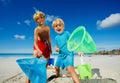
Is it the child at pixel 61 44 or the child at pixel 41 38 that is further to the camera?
the child at pixel 41 38

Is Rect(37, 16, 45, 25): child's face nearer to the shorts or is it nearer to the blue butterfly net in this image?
the shorts

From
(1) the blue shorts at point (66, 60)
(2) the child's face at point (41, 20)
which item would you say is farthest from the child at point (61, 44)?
(2) the child's face at point (41, 20)

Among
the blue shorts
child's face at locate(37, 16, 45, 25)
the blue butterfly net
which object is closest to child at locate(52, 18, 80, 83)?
the blue shorts

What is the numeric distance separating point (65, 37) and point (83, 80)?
0.85m

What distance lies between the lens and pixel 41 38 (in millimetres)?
4570

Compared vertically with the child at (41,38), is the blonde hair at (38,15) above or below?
above

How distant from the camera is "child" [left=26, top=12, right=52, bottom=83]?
14.6 ft

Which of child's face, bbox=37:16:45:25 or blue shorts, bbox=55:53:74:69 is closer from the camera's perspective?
blue shorts, bbox=55:53:74:69

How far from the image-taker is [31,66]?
11.8ft

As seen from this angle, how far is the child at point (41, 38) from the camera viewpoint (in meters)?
4.44

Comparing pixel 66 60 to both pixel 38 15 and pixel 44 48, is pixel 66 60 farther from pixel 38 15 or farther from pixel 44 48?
pixel 38 15

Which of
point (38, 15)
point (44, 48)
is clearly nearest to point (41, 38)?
point (44, 48)

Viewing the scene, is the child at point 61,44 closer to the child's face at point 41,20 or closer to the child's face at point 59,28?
the child's face at point 59,28

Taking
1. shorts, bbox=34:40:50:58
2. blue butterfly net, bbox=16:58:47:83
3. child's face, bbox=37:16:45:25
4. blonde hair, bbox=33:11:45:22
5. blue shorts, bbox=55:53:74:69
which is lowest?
blue butterfly net, bbox=16:58:47:83
